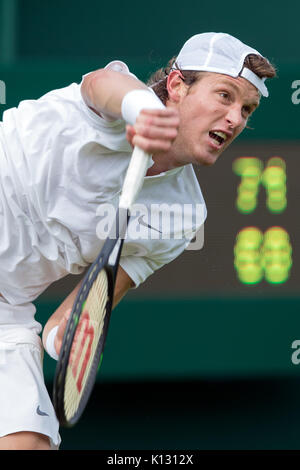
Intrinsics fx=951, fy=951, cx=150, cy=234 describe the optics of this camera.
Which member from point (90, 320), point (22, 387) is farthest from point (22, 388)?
point (90, 320)

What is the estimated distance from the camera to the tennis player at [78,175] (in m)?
2.66

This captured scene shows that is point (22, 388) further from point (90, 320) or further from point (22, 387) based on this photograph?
point (90, 320)

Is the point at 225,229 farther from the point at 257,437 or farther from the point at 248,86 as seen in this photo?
the point at 248,86

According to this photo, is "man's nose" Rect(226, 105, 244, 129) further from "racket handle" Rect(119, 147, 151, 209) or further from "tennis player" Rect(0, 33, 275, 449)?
"racket handle" Rect(119, 147, 151, 209)

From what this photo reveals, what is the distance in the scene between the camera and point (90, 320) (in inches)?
104

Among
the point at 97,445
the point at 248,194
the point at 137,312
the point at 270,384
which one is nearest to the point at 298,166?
the point at 248,194

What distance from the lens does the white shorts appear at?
291cm

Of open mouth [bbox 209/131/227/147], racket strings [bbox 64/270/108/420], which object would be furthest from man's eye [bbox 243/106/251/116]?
racket strings [bbox 64/270/108/420]

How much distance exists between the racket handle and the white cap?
68cm

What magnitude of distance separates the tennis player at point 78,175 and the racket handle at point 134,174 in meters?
0.17

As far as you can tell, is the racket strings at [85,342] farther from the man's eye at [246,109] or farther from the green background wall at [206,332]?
the green background wall at [206,332]

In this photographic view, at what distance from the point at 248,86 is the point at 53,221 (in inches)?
28.6

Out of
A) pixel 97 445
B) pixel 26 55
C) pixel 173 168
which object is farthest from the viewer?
pixel 26 55

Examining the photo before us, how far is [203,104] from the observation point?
288cm
